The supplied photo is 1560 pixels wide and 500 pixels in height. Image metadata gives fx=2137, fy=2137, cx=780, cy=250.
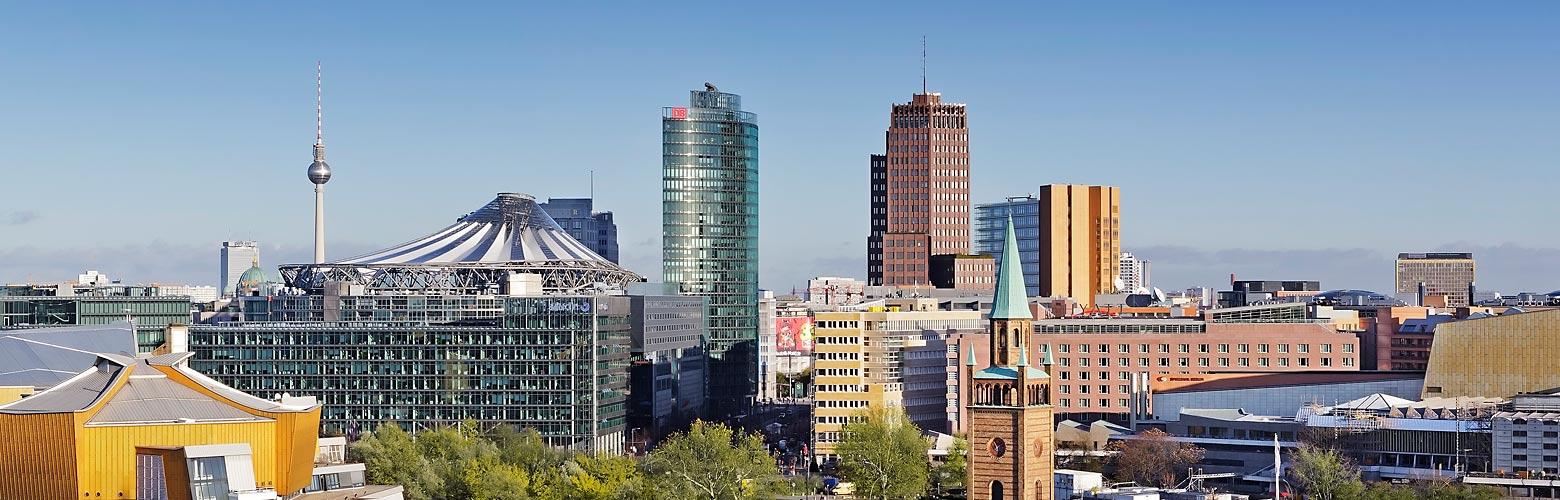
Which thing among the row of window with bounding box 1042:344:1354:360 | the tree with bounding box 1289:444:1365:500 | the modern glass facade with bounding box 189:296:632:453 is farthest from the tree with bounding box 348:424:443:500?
the row of window with bounding box 1042:344:1354:360

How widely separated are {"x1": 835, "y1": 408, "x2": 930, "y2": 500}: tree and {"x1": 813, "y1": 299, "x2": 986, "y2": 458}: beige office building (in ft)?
89.5

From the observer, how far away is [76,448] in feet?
332

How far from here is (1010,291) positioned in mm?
117312

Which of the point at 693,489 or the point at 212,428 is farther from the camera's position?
the point at 693,489

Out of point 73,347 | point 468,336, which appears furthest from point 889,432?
point 73,347

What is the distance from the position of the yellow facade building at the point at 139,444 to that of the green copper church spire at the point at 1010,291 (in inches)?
1498

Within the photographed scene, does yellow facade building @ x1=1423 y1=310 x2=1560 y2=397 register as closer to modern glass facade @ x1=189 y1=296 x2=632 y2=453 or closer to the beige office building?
the beige office building

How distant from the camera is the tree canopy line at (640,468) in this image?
118 m

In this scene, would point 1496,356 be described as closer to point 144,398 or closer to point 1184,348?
point 1184,348

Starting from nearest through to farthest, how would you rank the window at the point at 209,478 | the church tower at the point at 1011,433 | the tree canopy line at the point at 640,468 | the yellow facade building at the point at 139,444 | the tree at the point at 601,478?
1. the window at the point at 209,478
2. the yellow facade building at the point at 139,444
3. the church tower at the point at 1011,433
4. the tree at the point at 601,478
5. the tree canopy line at the point at 640,468

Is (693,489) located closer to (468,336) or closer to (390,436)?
(390,436)

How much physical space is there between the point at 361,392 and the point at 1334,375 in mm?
74468

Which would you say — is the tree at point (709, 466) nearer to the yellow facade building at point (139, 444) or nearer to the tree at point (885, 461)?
the tree at point (885, 461)

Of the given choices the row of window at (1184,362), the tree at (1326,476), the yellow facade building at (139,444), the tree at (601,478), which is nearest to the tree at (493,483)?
the tree at (601,478)
